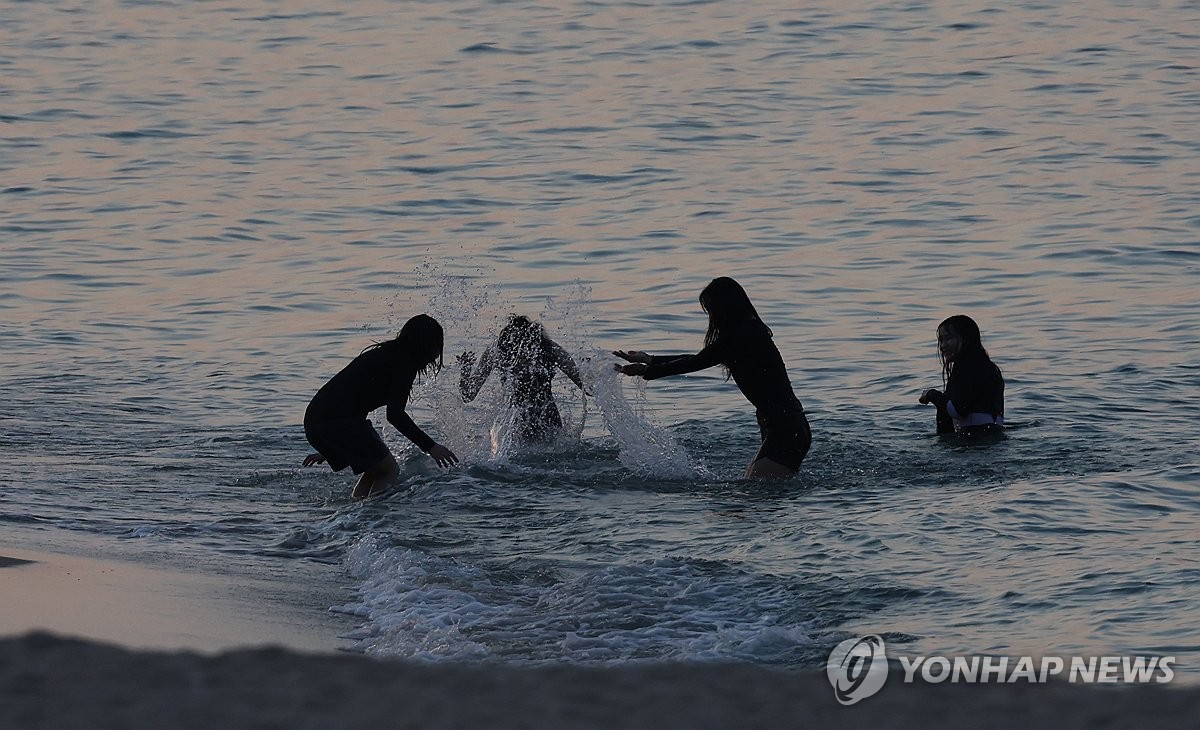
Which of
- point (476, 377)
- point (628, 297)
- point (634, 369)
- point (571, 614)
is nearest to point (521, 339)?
point (476, 377)

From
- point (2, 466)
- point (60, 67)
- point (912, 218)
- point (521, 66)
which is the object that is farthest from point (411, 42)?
point (2, 466)

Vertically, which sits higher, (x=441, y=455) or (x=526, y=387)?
(x=441, y=455)

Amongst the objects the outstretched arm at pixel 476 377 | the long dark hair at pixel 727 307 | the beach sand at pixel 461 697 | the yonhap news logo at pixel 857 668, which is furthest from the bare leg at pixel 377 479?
the beach sand at pixel 461 697

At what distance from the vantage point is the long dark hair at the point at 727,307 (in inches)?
437

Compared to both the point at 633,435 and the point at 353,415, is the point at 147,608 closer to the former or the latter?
the point at 353,415

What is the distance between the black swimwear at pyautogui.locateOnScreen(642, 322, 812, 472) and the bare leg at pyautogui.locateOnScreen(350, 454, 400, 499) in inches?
69.1

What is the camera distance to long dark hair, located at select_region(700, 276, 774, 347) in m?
11.1

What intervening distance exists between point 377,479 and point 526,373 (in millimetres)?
1730

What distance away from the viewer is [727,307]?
36.5ft

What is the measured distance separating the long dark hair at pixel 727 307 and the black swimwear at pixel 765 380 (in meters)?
0.05

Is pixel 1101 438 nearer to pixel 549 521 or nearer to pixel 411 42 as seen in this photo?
pixel 549 521

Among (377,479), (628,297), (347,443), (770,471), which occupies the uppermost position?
(347,443)

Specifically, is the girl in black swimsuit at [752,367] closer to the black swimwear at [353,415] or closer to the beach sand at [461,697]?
the black swimwear at [353,415]

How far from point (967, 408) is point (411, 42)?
78.8ft
